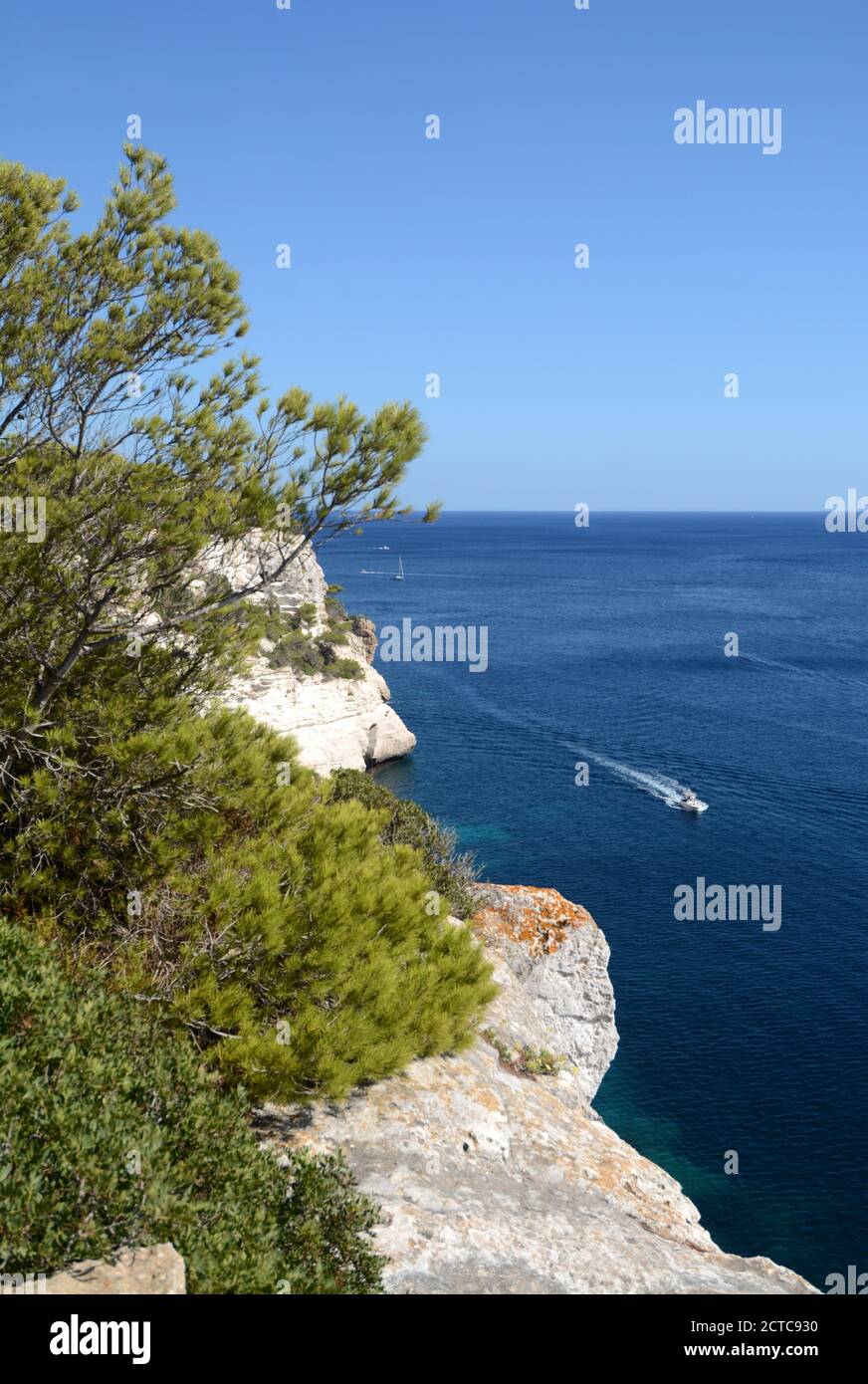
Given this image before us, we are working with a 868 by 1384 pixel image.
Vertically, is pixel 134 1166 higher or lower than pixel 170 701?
lower

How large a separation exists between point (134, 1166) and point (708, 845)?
133 ft

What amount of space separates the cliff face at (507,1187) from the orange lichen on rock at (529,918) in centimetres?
456

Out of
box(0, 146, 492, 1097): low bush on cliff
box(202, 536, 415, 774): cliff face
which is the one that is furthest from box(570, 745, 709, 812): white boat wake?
box(0, 146, 492, 1097): low bush on cliff

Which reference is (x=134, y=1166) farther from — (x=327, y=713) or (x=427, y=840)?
(x=327, y=713)

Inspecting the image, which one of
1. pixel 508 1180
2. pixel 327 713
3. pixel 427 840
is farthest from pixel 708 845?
pixel 508 1180

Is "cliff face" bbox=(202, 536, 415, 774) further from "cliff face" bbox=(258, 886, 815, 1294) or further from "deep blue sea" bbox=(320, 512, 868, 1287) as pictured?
"cliff face" bbox=(258, 886, 815, 1294)

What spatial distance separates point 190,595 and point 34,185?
15.4 feet

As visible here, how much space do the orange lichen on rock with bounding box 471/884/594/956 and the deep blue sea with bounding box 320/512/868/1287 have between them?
1015cm

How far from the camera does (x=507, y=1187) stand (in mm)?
9852

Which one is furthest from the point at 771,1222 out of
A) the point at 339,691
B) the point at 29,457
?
the point at 339,691

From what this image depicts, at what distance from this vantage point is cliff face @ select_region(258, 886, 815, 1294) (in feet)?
26.8

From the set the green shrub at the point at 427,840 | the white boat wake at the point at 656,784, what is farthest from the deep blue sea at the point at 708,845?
the green shrub at the point at 427,840

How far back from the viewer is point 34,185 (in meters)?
10.2

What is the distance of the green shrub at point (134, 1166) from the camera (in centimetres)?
542
